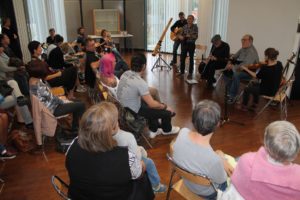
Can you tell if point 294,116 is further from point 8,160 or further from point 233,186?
point 8,160

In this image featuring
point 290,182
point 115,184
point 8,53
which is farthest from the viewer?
point 8,53

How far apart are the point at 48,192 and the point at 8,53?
351 cm

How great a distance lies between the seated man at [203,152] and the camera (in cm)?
173

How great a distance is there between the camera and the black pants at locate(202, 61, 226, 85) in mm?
5855

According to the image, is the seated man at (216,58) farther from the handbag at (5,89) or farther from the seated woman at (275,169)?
the seated woman at (275,169)

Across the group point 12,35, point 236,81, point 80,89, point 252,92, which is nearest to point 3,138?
point 80,89

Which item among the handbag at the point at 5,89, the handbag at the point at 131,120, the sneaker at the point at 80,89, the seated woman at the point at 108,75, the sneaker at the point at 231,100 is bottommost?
the sneaker at the point at 231,100

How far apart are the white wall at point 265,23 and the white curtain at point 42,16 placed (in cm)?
530

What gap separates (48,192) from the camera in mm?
2666

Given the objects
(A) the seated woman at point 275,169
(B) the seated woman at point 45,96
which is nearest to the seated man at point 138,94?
(B) the seated woman at point 45,96

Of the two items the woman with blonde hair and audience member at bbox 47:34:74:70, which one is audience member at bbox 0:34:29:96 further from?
the woman with blonde hair

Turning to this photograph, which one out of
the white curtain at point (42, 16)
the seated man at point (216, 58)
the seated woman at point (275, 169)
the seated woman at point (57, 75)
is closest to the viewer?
the seated woman at point (275, 169)

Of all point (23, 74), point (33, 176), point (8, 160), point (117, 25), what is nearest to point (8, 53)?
point (23, 74)

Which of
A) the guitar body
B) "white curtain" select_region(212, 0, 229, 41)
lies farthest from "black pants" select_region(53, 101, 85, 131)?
"white curtain" select_region(212, 0, 229, 41)
